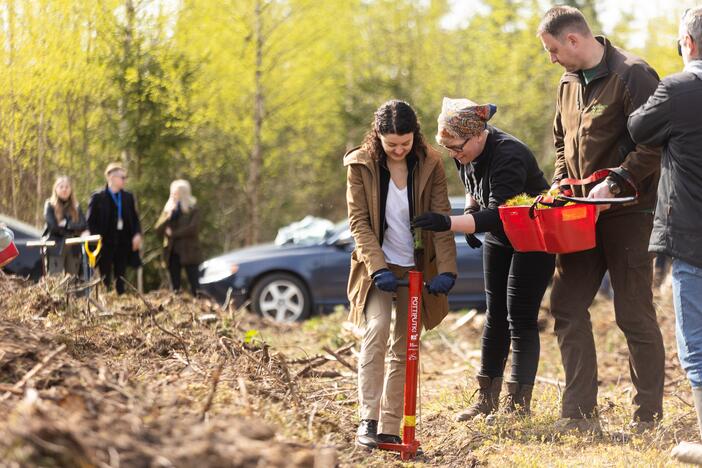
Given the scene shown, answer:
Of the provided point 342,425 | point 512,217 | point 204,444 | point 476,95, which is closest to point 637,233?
point 512,217

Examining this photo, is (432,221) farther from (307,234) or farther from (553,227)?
(307,234)

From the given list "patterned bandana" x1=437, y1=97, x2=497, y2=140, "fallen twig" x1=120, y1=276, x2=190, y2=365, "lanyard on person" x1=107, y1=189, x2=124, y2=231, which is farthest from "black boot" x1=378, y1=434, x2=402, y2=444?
"lanyard on person" x1=107, y1=189, x2=124, y2=231

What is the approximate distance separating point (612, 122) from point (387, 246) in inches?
55.6

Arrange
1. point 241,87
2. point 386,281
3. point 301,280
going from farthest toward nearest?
point 241,87
point 301,280
point 386,281

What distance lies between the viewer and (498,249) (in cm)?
632

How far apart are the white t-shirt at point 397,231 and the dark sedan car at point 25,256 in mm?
6702

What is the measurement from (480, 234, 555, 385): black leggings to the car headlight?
7.53m

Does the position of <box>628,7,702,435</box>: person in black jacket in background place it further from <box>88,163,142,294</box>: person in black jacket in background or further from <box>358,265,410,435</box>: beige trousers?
<box>88,163,142,294</box>: person in black jacket in background

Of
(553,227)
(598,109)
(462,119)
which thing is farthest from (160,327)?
(598,109)

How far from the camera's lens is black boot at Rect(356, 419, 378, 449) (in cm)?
559

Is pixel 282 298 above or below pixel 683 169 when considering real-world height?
below

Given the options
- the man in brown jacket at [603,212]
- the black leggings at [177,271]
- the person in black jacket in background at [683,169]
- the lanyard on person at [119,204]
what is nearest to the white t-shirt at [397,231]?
the man in brown jacket at [603,212]

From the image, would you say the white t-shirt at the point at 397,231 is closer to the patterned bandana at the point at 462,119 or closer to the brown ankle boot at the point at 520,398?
the patterned bandana at the point at 462,119

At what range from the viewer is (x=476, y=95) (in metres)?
26.0
